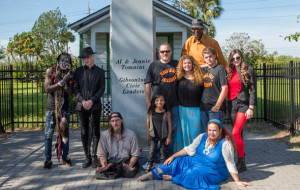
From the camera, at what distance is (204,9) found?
34.1m

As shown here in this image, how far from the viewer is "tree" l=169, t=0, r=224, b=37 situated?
33.3m

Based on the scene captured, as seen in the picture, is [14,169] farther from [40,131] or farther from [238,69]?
[238,69]

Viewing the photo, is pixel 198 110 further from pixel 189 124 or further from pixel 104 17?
pixel 104 17

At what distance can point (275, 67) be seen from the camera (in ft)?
28.0

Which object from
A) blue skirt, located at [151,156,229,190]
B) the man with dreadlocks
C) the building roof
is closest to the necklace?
blue skirt, located at [151,156,229,190]

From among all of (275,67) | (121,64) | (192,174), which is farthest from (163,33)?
(192,174)

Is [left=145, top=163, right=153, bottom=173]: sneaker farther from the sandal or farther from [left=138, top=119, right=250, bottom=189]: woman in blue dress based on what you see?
[left=138, top=119, right=250, bottom=189]: woman in blue dress

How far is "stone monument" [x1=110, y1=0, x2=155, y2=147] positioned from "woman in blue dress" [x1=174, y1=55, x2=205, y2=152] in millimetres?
1067

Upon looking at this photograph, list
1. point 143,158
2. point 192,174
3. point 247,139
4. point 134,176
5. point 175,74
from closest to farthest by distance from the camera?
point 192,174
point 134,176
point 175,74
point 143,158
point 247,139

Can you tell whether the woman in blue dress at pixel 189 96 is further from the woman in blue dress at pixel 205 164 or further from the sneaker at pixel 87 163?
the sneaker at pixel 87 163

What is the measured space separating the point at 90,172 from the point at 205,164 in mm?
1885

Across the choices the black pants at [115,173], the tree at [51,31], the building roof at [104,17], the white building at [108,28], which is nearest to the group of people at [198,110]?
the black pants at [115,173]

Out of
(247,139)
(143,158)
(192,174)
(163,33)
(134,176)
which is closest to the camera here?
(192,174)

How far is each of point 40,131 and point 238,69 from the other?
6037 millimetres
